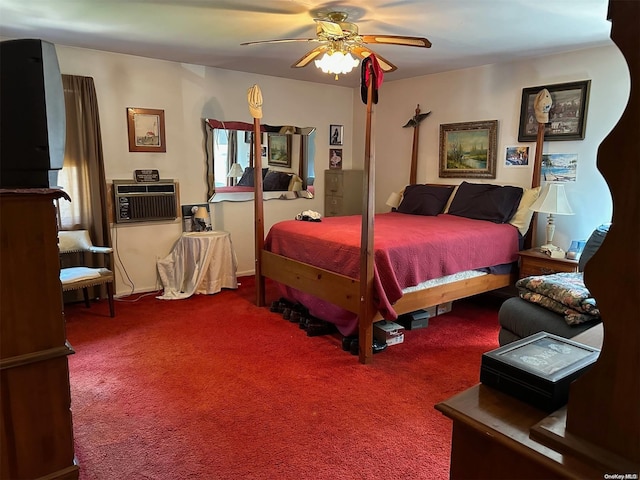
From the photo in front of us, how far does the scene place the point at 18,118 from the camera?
1.42 meters

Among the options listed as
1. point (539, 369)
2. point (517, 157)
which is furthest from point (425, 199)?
point (539, 369)

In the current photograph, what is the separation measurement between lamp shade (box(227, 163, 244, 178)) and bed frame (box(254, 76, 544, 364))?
104cm

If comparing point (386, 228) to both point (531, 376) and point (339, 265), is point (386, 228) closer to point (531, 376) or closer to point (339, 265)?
point (339, 265)

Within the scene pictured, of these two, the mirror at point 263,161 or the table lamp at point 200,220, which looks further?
the mirror at point 263,161

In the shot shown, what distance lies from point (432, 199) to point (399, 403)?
2.52m

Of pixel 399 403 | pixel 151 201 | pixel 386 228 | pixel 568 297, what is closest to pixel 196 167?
pixel 151 201

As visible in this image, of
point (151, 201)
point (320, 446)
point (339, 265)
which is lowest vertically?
point (320, 446)

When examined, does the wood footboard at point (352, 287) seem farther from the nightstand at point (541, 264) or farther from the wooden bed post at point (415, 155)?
the wooden bed post at point (415, 155)

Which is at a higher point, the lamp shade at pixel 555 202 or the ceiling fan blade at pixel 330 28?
the ceiling fan blade at pixel 330 28

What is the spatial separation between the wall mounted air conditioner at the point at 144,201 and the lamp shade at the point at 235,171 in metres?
0.63

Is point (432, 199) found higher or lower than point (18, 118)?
lower

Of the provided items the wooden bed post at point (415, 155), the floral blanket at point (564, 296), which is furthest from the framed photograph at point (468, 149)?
the floral blanket at point (564, 296)

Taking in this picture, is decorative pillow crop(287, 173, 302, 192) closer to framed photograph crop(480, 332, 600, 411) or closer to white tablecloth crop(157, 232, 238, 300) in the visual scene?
white tablecloth crop(157, 232, 238, 300)

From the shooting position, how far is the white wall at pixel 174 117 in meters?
3.96
